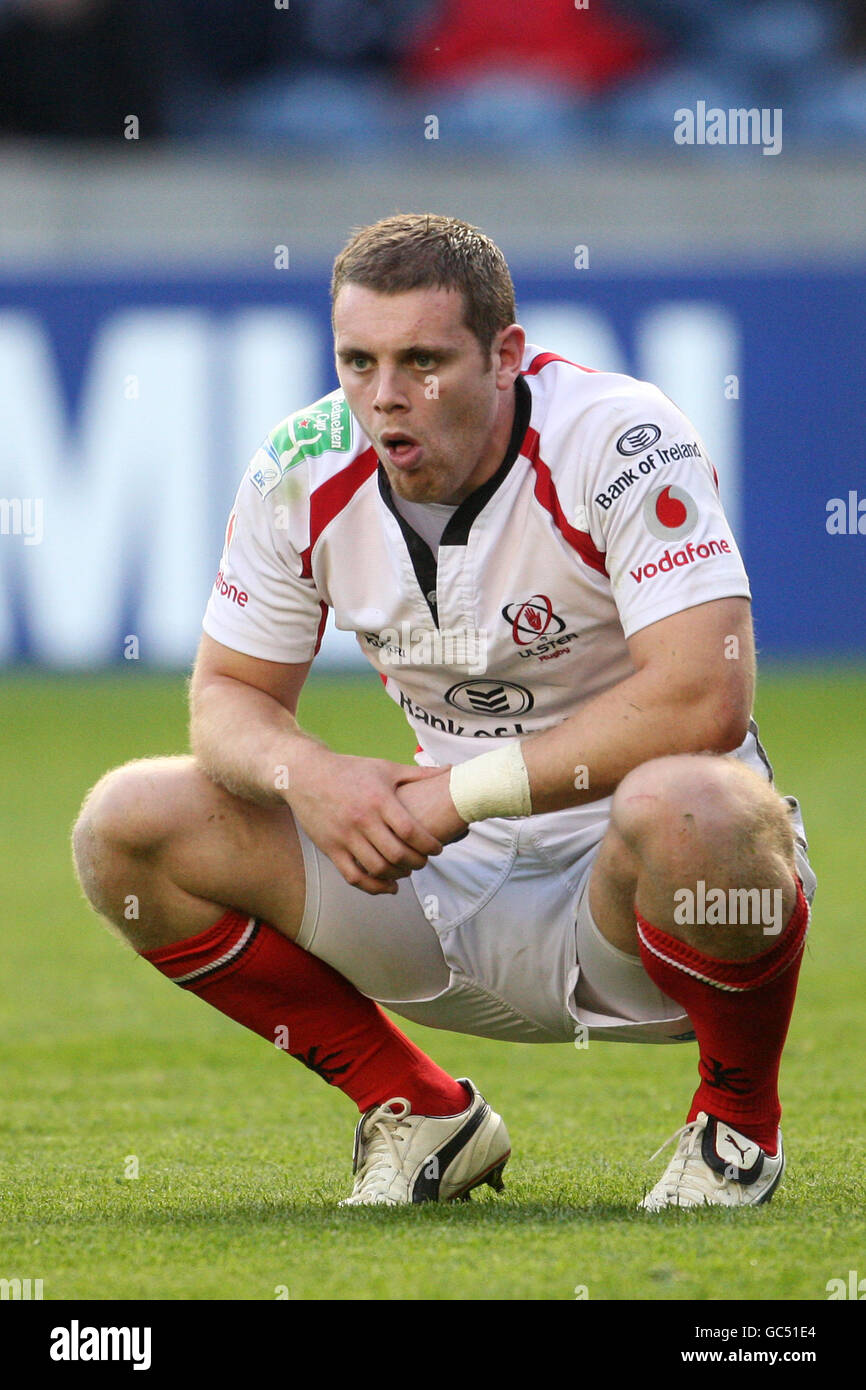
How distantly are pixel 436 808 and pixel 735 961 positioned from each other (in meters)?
0.42

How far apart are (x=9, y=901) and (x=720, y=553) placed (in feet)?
12.2

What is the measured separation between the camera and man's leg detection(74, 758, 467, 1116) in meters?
2.66

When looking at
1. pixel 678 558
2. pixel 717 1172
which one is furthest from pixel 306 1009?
pixel 678 558

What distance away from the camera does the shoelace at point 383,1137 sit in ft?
9.05

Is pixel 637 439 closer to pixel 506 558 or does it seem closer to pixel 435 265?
pixel 506 558

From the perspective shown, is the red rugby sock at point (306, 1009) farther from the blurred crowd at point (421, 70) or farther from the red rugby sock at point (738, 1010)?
the blurred crowd at point (421, 70)

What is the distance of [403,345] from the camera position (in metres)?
2.55

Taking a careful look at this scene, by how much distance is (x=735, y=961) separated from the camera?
8.04 feet

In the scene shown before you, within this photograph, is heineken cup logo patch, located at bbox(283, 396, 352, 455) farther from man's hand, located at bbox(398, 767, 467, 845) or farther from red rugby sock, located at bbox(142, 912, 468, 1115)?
red rugby sock, located at bbox(142, 912, 468, 1115)

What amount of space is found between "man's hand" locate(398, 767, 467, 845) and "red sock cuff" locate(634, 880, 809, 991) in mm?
269

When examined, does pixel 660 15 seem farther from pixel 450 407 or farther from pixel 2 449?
pixel 450 407

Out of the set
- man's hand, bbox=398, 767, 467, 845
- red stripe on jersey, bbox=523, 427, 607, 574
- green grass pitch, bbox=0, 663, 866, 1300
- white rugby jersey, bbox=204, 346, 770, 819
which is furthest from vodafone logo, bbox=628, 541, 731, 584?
green grass pitch, bbox=0, 663, 866, 1300

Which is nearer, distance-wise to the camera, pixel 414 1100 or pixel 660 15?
pixel 414 1100
